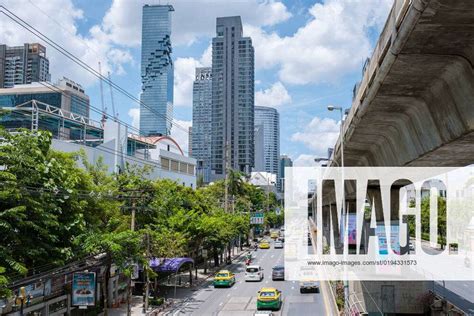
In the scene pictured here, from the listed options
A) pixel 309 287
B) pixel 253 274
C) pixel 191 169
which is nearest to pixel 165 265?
pixel 253 274

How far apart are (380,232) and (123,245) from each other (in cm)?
1830

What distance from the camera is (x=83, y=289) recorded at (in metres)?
22.0

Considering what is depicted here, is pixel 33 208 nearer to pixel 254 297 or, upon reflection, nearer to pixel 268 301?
pixel 268 301

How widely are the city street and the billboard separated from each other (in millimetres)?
8551

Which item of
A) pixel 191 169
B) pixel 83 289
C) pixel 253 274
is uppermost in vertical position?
pixel 191 169

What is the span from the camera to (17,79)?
13775cm

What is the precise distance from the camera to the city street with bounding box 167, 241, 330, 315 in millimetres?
29297

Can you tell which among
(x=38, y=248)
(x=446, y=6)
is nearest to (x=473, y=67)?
(x=446, y=6)

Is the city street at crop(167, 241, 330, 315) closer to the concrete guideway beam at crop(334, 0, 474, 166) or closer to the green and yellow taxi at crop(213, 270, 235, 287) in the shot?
the green and yellow taxi at crop(213, 270, 235, 287)

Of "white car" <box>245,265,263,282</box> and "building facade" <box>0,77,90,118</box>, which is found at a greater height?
"building facade" <box>0,77,90,118</box>

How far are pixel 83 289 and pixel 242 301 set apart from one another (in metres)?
13.5

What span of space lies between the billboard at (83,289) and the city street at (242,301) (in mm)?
8551

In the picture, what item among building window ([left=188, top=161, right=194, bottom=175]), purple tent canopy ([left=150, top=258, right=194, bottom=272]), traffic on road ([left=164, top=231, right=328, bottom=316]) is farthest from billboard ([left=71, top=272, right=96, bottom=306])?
building window ([left=188, top=161, right=194, bottom=175])

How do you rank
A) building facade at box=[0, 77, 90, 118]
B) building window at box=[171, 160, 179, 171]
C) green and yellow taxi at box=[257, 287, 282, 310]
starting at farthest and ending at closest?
building facade at box=[0, 77, 90, 118]
building window at box=[171, 160, 179, 171]
green and yellow taxi at box=[257, 287, 282, 310]
